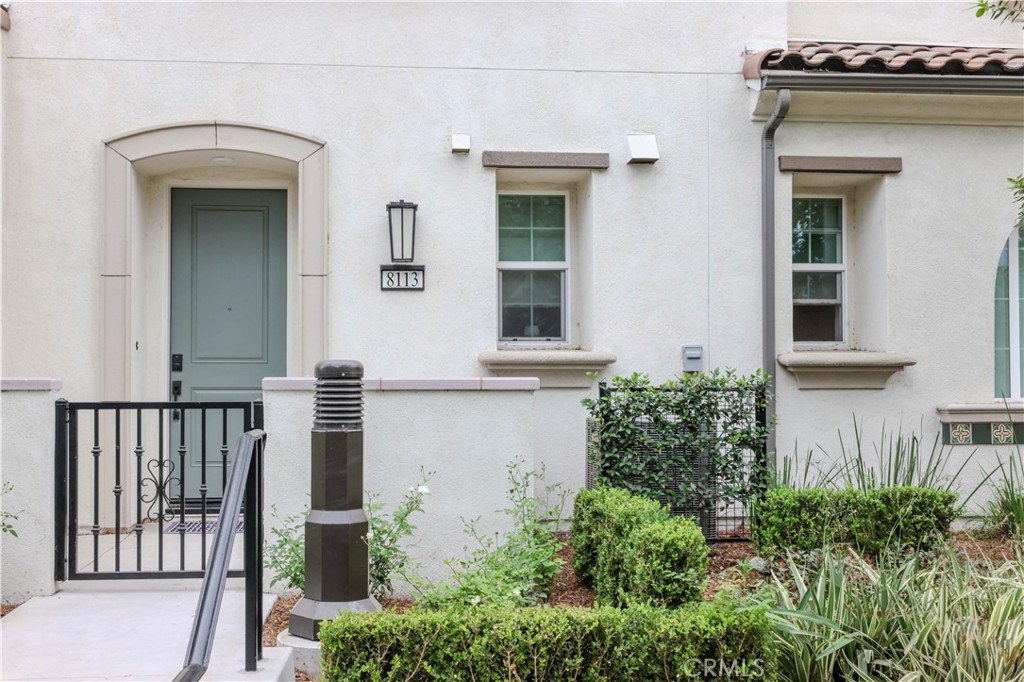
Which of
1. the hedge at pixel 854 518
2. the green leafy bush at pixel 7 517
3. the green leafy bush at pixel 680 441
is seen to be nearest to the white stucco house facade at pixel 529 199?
the green leafy bush at pixel 680 441

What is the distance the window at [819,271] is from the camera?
6.95 m

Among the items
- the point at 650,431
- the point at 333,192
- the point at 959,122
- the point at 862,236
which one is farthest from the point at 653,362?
the point at 959,122

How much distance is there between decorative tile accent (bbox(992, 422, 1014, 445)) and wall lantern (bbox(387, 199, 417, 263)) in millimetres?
5235

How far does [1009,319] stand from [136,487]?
25.3 ft

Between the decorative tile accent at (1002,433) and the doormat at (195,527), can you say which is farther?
the decorative tile accent at (1002,433)

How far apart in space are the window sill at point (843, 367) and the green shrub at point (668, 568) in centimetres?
327

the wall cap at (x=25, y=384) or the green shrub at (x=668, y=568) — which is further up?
the wall cap at (x=25, y=384)

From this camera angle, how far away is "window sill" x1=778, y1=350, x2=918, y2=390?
6.39 metres

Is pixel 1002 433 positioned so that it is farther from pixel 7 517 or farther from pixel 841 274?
pixel 7 517

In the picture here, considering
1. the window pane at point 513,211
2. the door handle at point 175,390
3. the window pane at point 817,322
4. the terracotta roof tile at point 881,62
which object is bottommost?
the door handle at point 175,390

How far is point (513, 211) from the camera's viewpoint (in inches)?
268

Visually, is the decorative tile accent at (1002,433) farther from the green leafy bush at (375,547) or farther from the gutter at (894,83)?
the green leafy bush at (375,547)

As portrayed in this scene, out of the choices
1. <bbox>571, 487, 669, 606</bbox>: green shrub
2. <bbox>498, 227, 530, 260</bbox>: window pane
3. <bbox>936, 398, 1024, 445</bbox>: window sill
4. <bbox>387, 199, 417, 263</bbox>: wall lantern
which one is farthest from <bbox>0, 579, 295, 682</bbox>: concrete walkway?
<bbox>936, 398, 1024, 445</bbox>: window sill

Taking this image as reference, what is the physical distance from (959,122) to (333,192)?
5.40 m
